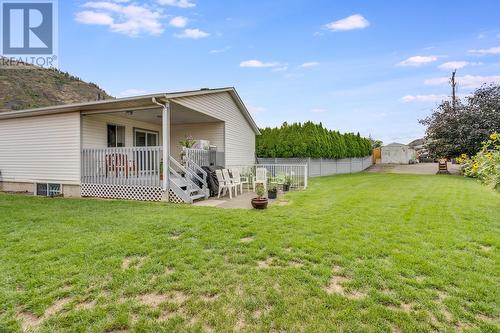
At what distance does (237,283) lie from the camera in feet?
9.96

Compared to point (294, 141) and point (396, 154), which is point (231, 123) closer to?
point (294, 141)

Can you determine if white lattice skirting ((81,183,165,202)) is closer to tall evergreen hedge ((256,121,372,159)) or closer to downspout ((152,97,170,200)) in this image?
downspout ((152,97,170,200))

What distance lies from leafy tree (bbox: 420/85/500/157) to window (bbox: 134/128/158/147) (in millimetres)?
21467

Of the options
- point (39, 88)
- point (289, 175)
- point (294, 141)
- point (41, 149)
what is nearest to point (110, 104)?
point (41, 149)

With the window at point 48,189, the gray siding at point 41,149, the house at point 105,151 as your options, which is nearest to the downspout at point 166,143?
the house at point 105,151

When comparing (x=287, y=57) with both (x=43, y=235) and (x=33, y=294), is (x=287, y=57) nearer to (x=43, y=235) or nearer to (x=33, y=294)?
(x=43, y=235)

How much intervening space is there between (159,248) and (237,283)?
5.33 feet

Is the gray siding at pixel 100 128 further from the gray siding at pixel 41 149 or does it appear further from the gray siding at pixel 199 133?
the gray siding at pixel 199 133

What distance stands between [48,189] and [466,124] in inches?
1039

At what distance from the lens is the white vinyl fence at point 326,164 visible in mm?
18484

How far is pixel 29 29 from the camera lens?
13312mm

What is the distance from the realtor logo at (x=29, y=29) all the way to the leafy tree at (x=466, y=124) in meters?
26.6

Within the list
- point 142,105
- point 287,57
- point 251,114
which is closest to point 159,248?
point 142,105

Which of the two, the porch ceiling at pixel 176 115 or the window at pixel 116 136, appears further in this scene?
the window at pixel 116 136
